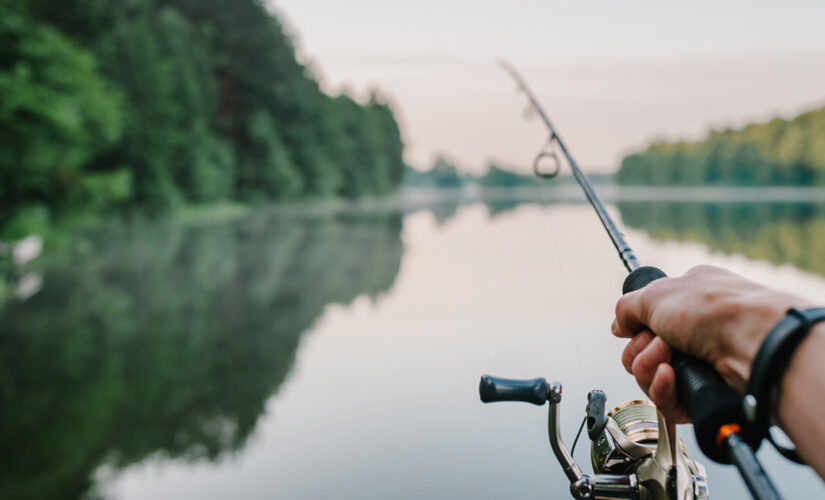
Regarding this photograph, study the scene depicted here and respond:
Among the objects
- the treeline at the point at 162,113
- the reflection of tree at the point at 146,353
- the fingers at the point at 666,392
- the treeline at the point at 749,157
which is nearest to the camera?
the fingers at the point at 666,392

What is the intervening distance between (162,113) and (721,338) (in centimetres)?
3580

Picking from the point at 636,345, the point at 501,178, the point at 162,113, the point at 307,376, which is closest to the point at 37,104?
the point at 307,376

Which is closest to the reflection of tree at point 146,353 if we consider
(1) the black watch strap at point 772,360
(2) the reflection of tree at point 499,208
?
(1) the black watch strap at point 772,360

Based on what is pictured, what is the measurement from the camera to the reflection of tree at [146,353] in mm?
5902

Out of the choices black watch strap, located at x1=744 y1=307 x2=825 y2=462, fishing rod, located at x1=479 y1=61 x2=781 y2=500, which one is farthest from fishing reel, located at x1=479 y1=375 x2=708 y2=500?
black watch strap, located at x1=744 y1=307 x2=825 y2=462

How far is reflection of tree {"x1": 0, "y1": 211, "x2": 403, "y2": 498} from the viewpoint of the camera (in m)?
A: 5.90

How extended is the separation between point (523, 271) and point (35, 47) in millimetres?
13689

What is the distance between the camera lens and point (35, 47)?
61.0 ft

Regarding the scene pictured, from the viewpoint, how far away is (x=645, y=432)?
1849 mm

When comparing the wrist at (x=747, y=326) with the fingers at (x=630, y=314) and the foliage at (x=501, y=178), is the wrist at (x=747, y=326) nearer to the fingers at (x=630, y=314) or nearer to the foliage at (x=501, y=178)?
the fingers at (x=630, y=314)

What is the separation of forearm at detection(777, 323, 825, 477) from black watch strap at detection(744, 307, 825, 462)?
10mm

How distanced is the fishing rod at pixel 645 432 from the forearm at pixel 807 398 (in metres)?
0.10

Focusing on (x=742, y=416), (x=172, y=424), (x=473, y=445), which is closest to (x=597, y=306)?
(x=473, y=445)

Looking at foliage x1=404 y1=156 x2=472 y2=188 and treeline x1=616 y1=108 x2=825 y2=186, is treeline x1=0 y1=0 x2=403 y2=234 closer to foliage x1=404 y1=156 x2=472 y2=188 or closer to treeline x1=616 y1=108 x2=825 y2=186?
treeline x1=616 y1=108 x2=825 y2=186
